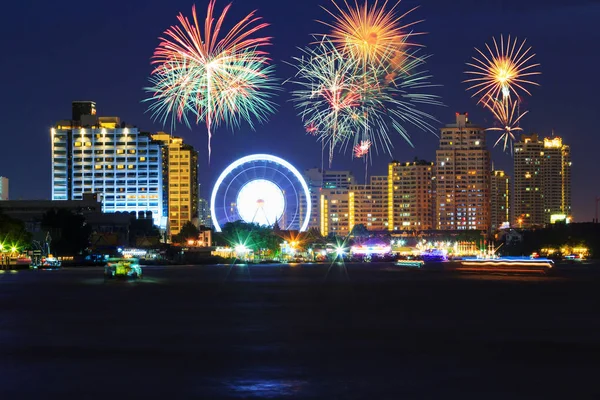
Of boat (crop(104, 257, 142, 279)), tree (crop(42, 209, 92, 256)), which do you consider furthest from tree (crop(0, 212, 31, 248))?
boat (crop(104, 257, 142, 279))

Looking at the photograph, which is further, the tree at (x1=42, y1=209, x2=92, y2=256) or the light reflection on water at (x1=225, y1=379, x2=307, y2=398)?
the tree at (x1=42, y1=209, x2=92, y2=256)

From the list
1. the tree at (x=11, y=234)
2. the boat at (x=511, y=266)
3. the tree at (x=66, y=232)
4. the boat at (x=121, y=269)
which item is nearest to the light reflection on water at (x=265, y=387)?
the boat at (x=121, y=269)

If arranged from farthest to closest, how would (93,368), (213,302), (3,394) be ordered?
(213,302) → (93,368) → (3,394)

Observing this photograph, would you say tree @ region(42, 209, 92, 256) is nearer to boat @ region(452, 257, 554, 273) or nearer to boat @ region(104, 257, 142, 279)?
boat @ region(452, 257, 554, 273)

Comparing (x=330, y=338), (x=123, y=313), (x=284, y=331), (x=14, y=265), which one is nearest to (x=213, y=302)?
(x=123, y=313)

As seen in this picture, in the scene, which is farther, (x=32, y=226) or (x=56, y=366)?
(x=32, y=226)

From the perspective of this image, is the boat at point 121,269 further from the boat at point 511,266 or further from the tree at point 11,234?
A: the tree at point 11,234

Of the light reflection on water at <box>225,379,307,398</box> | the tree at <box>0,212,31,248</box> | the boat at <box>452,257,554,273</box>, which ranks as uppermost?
the tree at <box>0,212,31,248</box>

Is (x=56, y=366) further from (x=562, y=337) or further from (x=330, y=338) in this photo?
(x=562, y=337)
